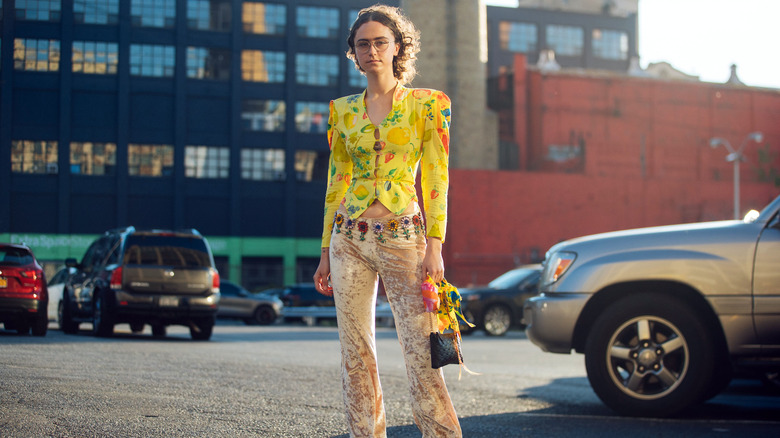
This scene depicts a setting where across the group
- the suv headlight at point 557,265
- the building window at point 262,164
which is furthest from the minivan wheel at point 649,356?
the building window at point 262,164

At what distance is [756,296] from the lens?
6262mm

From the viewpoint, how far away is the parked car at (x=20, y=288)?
10469 millimetres

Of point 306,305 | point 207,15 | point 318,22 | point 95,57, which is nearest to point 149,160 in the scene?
point 95,57

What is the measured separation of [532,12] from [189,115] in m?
35.0

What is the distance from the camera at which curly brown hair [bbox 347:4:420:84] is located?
149 inches

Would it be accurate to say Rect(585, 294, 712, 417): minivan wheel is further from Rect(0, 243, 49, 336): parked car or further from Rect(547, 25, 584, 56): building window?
Rect(547, 25, 584, 56): building window

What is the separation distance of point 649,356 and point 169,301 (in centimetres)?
958

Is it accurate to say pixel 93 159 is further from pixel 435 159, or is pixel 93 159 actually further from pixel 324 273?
pixel 435 159

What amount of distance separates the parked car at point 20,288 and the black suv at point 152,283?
258 centimetres

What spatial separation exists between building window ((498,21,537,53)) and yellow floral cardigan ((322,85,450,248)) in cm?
7219

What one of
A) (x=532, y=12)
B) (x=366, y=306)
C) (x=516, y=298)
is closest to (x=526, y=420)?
(x=366, y=306)

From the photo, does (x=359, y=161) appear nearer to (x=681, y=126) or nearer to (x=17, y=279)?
(x=17, y=279)

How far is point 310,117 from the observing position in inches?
2146

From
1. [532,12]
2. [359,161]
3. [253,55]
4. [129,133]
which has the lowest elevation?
[359,161]
